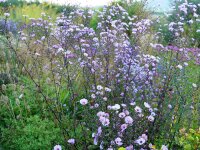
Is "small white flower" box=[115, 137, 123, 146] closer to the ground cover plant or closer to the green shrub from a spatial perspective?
the ground cover plant

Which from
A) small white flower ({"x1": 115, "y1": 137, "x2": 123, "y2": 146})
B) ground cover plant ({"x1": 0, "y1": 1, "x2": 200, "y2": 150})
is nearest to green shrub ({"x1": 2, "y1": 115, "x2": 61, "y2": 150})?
ground cover plant ({"x1": 0, "y1": 1, "x2": 200, "y2": 150})

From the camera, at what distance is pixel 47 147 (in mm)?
3760

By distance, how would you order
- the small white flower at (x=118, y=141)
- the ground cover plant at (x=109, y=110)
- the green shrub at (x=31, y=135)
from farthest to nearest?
the green shrub at (x=31, y=135) < the ground cover plant at (x=109, y=110) < the small white flower at (x=118, y=141)

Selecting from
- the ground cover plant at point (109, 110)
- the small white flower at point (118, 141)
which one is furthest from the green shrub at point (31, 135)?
the small white flower at point (118, 141)

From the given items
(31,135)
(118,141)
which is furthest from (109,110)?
(31,135)

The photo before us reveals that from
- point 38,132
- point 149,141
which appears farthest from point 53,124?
point 149,141

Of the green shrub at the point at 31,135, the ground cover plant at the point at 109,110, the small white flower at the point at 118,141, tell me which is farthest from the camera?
the green shrub at the point at 31,135

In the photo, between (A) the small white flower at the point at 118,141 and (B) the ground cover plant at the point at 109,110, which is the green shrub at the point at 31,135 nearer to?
(B) the ground cover plant at the point at 109,110

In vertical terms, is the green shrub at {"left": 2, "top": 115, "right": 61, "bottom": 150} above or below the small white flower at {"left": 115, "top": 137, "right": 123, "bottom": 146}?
below

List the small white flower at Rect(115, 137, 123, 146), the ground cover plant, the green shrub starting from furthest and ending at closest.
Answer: the green shrub → the ground cover plant → the small white flower at Rect(115, 137, 123, 146)

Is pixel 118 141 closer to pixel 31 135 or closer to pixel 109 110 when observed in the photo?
pixel 109 110

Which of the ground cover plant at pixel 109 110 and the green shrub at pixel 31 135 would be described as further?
the green shrub at pixel 31 135

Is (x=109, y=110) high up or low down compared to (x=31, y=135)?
up

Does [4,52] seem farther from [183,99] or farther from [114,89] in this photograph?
[183,99]
